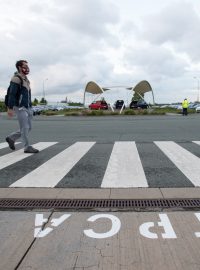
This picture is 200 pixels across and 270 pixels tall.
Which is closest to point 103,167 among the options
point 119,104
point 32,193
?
point 32,193

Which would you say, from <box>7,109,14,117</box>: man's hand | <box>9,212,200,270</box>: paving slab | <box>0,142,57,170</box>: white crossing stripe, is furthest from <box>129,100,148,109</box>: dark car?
<box>9,212,200,270</box>: paving slab

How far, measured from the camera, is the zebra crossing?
5512 mm

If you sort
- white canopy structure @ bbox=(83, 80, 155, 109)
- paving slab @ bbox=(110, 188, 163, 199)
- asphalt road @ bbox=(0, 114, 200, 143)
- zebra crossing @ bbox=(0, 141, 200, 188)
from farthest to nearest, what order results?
1. white canopy structure @ bbox=(83, 80, 155, 109)
2. asphalt road @ bbox=(0, 114, 200, 143)
3. zebra crossing @ bbox=(0, 141, 200, 188)
4. paving slab @ bbox=(110, 188, 163, 199)

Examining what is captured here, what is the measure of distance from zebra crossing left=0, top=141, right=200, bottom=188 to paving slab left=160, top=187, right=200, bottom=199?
0.24 metres

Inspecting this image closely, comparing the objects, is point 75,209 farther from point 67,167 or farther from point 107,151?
point 107,151

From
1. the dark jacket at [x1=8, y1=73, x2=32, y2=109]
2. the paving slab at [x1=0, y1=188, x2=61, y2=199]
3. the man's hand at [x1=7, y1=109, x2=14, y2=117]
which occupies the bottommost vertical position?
the paving slab at [x1=0, y1=188, x2=61, y2=199]

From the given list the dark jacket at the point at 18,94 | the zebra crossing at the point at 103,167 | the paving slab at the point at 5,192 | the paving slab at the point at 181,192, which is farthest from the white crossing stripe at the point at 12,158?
the paving slab at the point at 181,192

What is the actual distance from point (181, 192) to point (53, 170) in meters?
2.38

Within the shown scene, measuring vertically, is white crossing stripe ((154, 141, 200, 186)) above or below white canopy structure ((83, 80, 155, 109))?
below

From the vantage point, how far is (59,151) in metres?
8.75

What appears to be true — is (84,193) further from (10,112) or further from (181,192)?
(10,112)

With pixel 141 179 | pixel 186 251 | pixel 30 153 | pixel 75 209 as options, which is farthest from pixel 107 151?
pixel 186 251

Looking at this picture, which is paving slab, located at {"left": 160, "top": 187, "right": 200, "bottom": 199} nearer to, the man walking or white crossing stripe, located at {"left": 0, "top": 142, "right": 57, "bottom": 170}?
white crossing stripe, located at {"left": 0, "top": 142, "right": 57, "bottom": 170}

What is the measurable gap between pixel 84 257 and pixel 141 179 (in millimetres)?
2688
